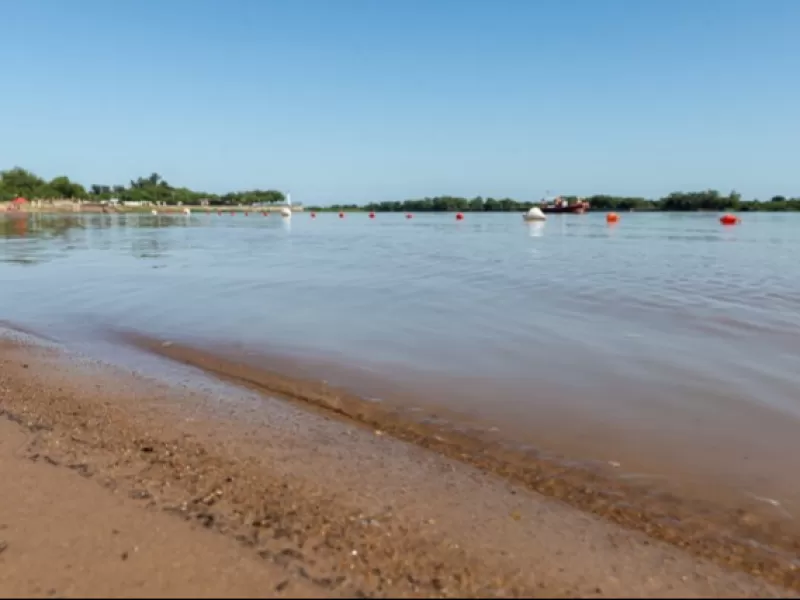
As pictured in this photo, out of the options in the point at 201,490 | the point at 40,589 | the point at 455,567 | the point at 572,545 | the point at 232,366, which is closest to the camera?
the point at 40,589

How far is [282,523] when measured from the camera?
9.86ft

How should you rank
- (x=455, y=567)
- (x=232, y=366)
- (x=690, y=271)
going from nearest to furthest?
1. (x=455, y=567)
2. (x=232, y=366)
3. (x=690, y=271)

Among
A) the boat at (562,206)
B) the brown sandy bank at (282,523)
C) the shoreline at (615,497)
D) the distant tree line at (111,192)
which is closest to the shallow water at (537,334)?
the shoreline at (615,497)

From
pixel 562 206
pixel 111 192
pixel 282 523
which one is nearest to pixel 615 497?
pixel 282 523

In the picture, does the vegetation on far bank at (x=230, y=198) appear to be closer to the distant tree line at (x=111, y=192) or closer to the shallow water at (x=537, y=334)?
the distant tree line at (x=111, y=192)

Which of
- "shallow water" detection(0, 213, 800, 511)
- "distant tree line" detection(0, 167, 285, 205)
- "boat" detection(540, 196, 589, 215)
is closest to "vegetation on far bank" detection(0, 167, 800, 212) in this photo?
"distant tree line" detection(0, 167, 285, 205)

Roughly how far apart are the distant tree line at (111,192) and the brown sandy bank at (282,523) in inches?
5462

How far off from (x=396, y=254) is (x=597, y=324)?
1594 centimetres

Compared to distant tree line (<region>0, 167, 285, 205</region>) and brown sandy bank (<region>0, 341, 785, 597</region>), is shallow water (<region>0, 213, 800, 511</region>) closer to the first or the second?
brown sandy bank (<region>0, 341, 785, 597</region>)

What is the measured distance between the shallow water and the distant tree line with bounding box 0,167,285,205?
124310 mm

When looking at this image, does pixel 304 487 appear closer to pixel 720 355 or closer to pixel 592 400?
pixel 592 400

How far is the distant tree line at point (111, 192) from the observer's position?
394 ft

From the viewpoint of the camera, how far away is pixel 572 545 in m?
2.93

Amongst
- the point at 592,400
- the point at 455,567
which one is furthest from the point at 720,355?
the point at 455,567
